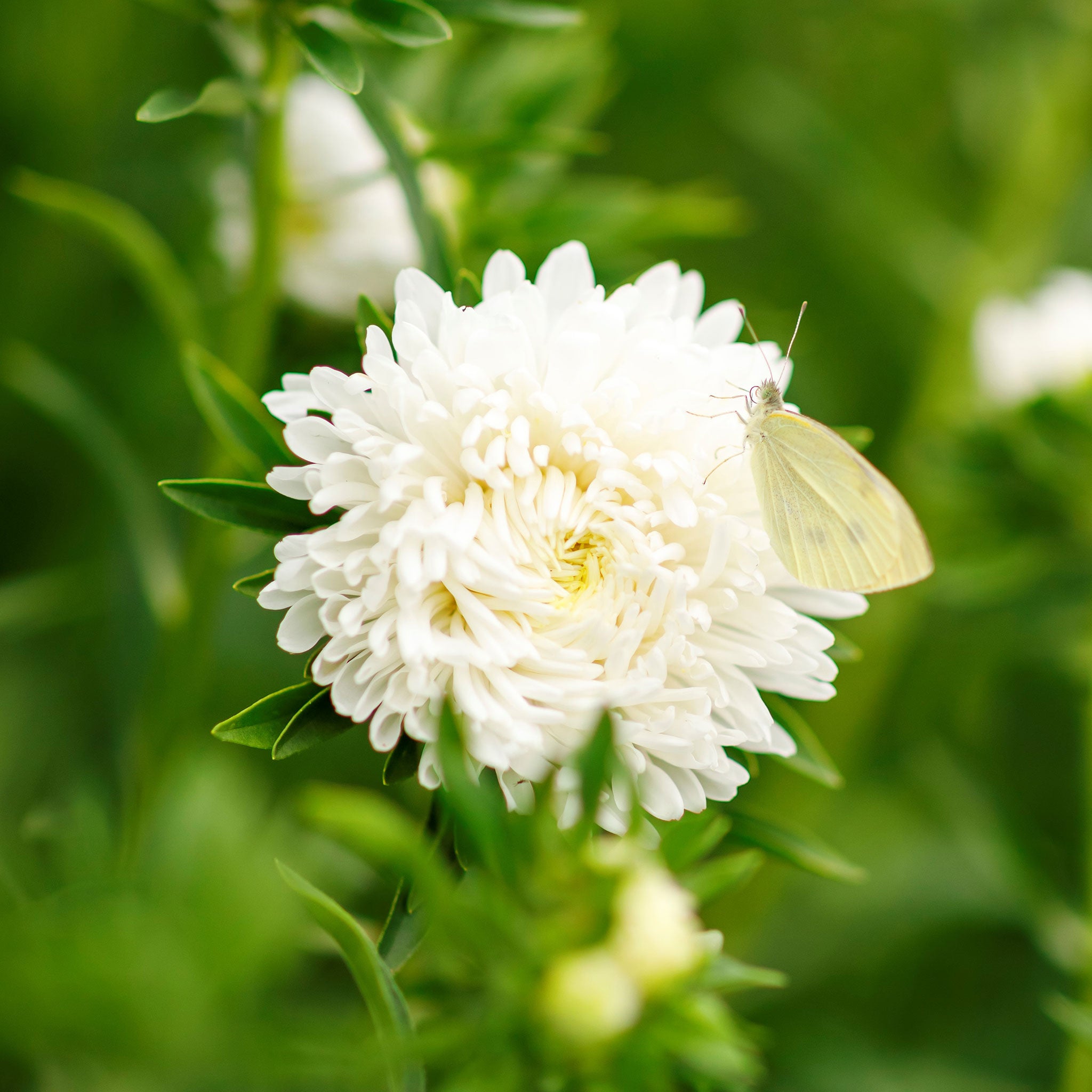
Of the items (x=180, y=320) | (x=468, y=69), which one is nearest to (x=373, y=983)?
→ (x=180, y=320)

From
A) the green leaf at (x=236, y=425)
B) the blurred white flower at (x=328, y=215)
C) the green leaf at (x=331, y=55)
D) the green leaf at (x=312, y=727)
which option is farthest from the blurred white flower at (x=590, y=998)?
the blurred white flower at (x=328, y=215)

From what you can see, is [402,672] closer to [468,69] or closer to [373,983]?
[373,983]

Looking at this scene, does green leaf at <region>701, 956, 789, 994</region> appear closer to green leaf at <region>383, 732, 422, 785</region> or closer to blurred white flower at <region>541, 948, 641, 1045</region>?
blurred white flower at <region>541, 948, 641, 1045</region>

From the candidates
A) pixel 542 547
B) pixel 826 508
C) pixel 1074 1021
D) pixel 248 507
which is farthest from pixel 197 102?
pixel 1074 1021

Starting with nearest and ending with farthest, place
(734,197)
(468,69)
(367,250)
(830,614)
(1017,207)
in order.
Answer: (830,614), (367,250), (468,69), (1017,207), (734,197)

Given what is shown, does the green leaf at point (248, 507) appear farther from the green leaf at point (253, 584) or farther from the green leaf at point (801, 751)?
the green leaf at point (801, 751)

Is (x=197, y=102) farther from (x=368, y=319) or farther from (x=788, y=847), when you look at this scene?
(x=788, y=847)
